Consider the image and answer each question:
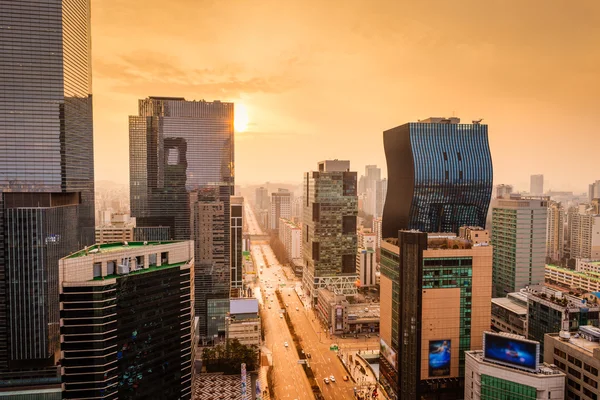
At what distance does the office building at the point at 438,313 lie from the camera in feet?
127

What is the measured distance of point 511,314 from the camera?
52.4 metres

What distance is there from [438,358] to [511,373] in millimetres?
9673

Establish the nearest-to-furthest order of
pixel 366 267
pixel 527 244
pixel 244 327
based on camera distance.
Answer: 1. pixel 244 327
2. pixel 527 244
3. pixel 366 267

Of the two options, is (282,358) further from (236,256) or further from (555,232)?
(555,232)

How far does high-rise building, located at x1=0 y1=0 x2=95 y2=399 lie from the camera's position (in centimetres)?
4781

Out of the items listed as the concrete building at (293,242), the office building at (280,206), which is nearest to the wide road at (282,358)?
the concrete building at (293,242)

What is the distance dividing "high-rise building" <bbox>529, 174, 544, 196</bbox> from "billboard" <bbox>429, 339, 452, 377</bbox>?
125378 mm

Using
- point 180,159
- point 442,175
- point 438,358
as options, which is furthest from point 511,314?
point 180,159

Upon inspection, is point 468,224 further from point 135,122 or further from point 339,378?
point 135,122

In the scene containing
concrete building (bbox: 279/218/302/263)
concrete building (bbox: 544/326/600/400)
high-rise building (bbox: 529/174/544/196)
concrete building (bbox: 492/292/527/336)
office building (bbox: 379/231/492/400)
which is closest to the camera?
concrete building (bbox: 544/326/600/400)

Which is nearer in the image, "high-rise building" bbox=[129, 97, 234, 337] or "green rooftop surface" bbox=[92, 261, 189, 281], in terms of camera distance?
"green rooftop surface" bbox=[92, 261, 189, 281]

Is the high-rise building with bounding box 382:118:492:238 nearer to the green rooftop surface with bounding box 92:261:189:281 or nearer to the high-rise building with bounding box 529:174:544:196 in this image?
the green rooftop surface with bounding box 92:261:189:281

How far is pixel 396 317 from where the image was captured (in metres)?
41.9

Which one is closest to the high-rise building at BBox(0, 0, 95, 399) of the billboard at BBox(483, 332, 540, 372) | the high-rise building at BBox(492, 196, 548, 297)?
the billboard at BBox(483, 332, 540, 372)
